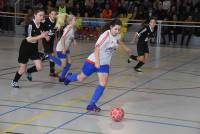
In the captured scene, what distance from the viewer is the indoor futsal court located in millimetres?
6703

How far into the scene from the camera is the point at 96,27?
23453 millimetres

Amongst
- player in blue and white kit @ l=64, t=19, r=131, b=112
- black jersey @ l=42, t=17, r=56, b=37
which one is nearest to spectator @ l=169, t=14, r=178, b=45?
black jersey @ l=42, t=17, r=56, b=37

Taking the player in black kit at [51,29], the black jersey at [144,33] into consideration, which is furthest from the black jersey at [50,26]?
the black jersey at [144,33]

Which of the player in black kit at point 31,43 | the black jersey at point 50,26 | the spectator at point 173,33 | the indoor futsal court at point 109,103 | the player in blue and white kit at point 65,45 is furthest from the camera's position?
the spectator at point 173,33

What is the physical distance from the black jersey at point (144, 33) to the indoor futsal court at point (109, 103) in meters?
0.90

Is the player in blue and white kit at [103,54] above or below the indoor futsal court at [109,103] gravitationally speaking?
above

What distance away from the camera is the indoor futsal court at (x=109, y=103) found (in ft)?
22.0

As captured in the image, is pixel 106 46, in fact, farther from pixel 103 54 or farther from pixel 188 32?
pixel 188 32

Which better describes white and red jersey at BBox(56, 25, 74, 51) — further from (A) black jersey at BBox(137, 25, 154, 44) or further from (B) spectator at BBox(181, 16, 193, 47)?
(B) spectator at BBox(181, 16, 193, 47)

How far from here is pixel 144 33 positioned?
41.7ft

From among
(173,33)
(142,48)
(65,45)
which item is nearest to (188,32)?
(173,33)

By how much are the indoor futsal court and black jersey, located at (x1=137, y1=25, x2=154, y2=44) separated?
2.96 feet

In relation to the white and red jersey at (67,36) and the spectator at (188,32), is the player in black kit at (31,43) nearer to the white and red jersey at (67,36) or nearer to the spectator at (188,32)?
the white and red jersey at (67,36)

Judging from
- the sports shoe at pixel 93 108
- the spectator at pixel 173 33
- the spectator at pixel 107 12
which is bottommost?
the sports shoe at pixel 93 108
